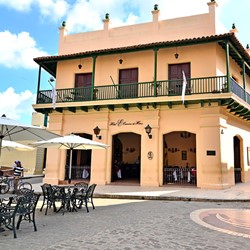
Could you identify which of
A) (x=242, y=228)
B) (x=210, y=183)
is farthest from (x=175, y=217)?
(x=210, y=183)

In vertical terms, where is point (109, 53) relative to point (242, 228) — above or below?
above

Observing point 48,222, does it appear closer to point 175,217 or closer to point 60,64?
point 175,217

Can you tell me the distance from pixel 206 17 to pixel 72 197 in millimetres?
12356

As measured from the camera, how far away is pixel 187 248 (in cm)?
501

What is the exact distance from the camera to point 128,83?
15953 millimetres

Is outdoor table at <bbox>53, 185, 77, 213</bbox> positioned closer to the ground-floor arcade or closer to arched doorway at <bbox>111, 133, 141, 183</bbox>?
the ground-floor arcade

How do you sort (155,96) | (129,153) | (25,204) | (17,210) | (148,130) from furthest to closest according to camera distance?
1. (129,153)
2. (148,130)
3. (155,96)
4. (25,204)
5. (17,210)

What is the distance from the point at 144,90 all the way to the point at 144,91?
6cm

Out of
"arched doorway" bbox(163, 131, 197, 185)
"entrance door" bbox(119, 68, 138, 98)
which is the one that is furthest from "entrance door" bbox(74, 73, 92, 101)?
"arched doorway" bbox(163, 131, 197, 185)

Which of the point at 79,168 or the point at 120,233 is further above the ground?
the point at 79,168

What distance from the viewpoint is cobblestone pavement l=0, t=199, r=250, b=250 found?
16.9ft

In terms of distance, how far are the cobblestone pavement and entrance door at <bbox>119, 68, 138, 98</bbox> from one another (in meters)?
8.22

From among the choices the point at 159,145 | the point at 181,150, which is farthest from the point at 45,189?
the point at 181,150

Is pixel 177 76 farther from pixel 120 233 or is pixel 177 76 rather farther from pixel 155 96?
pixel 120 233
